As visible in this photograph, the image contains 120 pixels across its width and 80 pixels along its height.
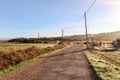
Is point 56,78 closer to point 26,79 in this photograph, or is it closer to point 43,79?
point 43,79

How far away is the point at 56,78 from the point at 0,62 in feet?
23.8

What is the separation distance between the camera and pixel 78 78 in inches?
515

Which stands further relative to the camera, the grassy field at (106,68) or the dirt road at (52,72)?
the grassy field at (106,68)

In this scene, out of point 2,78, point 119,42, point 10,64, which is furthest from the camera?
point 119,42

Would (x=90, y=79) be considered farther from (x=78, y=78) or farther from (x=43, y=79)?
(x=43, y=79)

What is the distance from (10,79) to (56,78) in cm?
255

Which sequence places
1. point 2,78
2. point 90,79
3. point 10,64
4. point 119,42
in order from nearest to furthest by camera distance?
point 90,79 → point 2,78 → point 10,64 → point 119,42

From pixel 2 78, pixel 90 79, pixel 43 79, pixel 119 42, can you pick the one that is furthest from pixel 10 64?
pixel 119 42

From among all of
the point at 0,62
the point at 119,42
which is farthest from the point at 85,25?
the point at 0,62

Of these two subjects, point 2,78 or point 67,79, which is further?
point 2,78

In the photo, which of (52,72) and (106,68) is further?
(106,68)

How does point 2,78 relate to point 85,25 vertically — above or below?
below

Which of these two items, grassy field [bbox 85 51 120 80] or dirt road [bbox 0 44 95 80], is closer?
dirt road [bbox 0 44 95 80]

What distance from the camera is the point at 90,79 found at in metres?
12.7
